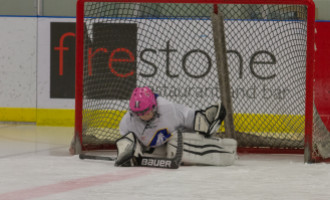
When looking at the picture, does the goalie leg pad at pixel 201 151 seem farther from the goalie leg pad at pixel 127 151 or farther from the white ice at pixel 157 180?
the goalie leg pad at pixel 127 151

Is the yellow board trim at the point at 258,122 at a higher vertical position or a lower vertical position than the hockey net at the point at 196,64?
lower

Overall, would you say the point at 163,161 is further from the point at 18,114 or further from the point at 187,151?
the point at 18,114

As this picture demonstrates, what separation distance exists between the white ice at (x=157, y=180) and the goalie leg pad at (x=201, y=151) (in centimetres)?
10

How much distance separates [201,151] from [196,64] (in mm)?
2087

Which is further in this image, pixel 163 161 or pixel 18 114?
pixel 18 114

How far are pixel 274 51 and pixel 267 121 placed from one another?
689 millimetres

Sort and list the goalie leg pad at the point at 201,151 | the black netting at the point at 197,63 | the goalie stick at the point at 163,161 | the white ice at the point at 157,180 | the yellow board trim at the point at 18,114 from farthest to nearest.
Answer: the yellow board trim at the point at 18,114, the black netting at the point at 197,63, the goalie leg pad at the point at 201,151, the goalie stick at the point at 163,161, the white ice at the point at 157,180

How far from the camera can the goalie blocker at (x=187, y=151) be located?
4.61 meters

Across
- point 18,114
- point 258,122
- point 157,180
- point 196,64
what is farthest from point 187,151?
point 18,114

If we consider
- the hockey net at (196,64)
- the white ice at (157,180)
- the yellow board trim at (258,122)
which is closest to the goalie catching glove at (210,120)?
the white ice at (157,180)

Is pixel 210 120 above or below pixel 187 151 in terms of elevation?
above

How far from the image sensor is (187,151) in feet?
15.5

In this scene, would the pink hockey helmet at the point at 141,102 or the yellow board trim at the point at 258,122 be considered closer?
the pink hockey helmet at the point at 141,102

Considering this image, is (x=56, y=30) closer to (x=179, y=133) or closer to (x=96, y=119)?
(x=96, y=119)
